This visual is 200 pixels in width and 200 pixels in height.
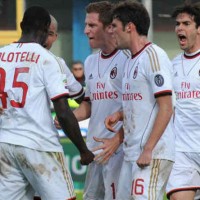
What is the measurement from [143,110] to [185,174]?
163 cm

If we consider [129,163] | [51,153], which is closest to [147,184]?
[129,163]

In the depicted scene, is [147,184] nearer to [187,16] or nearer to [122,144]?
[122,144]

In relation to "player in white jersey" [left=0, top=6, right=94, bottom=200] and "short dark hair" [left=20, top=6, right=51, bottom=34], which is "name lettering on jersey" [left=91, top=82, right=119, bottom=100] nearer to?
"player in white jersey" [left=0, top=6, right=94, bottom=200]

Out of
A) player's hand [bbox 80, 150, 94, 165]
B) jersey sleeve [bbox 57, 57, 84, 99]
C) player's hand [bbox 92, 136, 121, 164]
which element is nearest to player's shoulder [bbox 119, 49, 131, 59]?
jersey sleeve [bbox 57, 57, 84, 99]

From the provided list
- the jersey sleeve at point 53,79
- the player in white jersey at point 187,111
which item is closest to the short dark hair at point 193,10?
the player in white jersey at point 187,111

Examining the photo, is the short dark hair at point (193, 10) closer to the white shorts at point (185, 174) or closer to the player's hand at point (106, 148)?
the white shorts at point (185, 174)

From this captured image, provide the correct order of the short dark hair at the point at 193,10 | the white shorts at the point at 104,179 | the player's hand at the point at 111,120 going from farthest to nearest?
the short dark hair at the point at 193,10, the white shorts at the point at 104,179, the player's hand at the point at 111,120

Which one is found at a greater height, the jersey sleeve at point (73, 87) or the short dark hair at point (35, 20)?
the short dark hair at point (35, 20)

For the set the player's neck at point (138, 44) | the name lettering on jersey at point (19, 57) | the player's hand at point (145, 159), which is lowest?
the player's hand at point (145, 159)

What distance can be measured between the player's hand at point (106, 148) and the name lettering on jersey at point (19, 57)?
1.04m

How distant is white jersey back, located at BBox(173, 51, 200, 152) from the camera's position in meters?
8.87

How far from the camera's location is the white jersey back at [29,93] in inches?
290

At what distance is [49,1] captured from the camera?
17.3 meters

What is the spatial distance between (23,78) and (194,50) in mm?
2282
